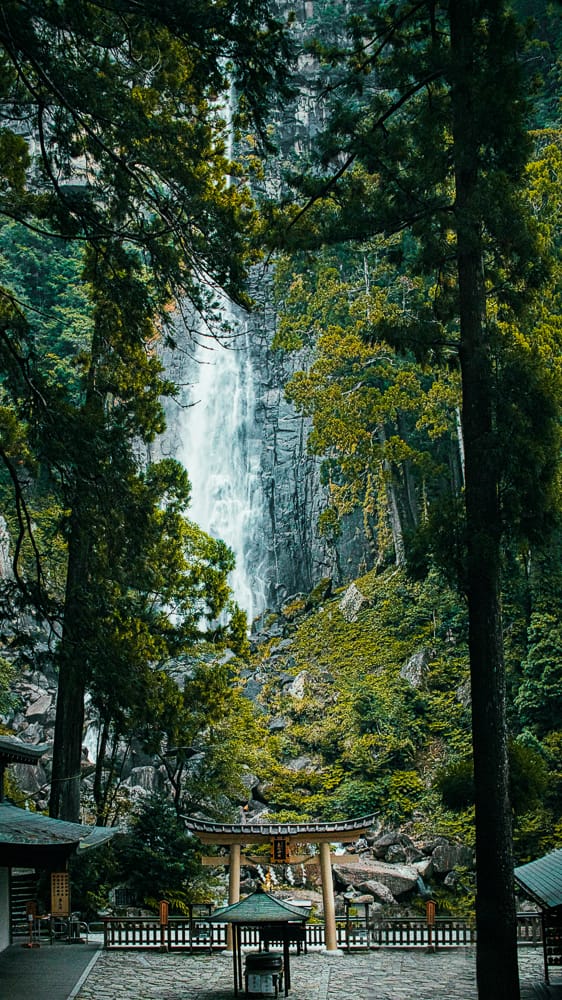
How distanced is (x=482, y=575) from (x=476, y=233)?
3.73 meters

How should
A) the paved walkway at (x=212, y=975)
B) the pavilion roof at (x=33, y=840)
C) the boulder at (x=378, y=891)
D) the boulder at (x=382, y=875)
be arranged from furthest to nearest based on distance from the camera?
the boulder at (x=382, y=875) → the boulder at (x=378, y=891) → the paved walkway at (x=212, y=975) → the pavilion roof at (x=33, y=840)

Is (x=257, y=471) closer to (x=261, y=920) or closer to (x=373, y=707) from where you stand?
(x=373, y=707)

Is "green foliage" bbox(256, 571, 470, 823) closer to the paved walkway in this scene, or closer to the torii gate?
the torii gate

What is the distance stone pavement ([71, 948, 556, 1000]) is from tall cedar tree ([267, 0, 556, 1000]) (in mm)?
4330

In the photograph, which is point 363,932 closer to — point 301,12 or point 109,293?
point 109,293

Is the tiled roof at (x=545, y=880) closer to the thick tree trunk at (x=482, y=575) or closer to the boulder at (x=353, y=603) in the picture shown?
the thick tree trunk at (x=482, y=575)

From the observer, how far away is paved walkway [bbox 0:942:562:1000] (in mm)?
13781

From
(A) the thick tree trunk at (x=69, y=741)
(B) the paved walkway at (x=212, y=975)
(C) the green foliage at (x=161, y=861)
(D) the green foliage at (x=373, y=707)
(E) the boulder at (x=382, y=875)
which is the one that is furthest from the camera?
(D) the green foliage at (x=373, y=707)

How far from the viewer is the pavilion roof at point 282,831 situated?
17.2 metres

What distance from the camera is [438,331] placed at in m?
11.9

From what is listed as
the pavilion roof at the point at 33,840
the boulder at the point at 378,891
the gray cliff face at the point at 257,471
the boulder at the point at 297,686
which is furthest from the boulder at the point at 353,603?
the pavilion roof at the point at 33,840

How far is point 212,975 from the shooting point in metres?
15.8

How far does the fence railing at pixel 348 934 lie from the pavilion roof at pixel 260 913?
4.02 m

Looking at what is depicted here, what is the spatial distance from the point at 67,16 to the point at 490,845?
9.26 meters
